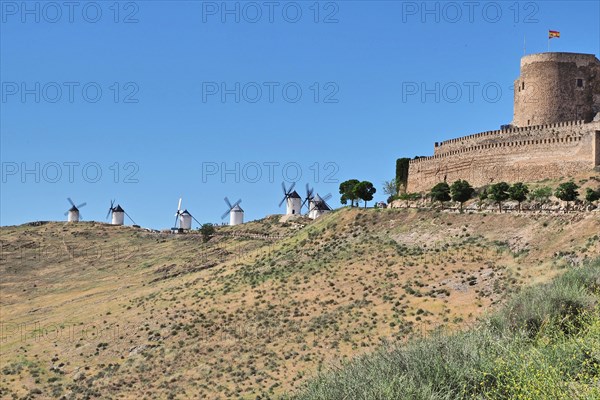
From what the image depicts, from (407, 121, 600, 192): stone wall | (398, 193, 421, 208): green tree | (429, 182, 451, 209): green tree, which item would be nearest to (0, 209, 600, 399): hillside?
(429, 182, 451, 209): green tree

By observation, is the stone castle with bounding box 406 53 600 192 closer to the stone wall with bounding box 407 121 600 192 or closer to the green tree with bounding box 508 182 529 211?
the stone wall with bounding box 407 121 600 192

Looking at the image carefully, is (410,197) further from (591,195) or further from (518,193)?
(591,195)

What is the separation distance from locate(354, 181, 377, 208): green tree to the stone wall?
3806 mm

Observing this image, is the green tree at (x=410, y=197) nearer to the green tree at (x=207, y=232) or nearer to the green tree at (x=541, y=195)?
the green tree at (x=541, y=195)

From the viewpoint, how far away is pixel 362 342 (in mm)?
31750

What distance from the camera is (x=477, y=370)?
49.2ft

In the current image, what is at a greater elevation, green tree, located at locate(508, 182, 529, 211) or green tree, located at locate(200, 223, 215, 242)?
green tree, located at locate(508, 182, 529, 211)

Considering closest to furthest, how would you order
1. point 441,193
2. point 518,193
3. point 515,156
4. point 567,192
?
point 567,192
point 518,193
point 441,193
point 515,156

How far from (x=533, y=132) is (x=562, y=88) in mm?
4640

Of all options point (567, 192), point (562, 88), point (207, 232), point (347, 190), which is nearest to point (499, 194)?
point (567, 192)

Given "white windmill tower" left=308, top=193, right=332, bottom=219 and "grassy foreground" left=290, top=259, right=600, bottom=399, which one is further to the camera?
"white windmill tower" left=308, top=193, right=332, bottom=219

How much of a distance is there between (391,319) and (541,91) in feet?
86.7

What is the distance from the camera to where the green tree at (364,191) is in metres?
56.4

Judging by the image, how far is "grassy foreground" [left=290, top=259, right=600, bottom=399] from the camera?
1348cm
